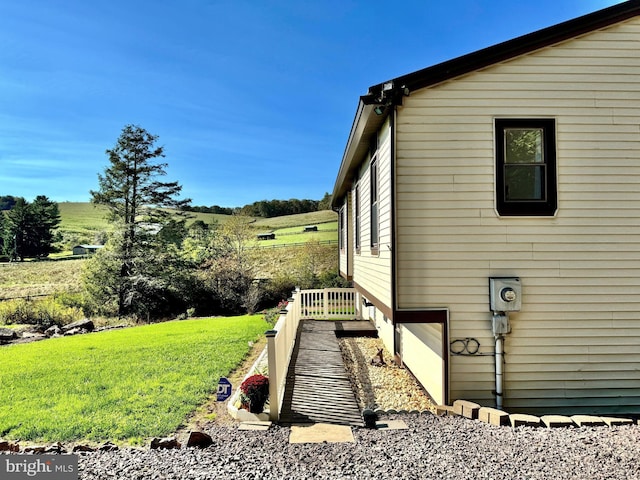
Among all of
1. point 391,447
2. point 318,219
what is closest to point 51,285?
point 318,219

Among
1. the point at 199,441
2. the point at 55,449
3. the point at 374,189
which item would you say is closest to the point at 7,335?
the point at 55,449

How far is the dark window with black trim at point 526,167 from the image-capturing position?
520cm

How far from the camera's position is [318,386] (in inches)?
239

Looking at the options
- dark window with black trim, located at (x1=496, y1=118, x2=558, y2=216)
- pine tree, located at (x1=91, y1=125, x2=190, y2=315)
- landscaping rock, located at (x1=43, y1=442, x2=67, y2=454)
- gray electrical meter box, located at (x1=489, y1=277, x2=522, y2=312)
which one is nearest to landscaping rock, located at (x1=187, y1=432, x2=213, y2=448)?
landscaping rock, located at (x1=43, y1=442, x2=67, y2=454)

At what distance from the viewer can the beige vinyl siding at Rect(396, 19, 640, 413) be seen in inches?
202

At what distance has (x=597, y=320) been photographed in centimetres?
520

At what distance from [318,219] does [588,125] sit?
39.9 m

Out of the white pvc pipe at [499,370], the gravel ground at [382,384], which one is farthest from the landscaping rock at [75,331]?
the white pvc pipe at [499,370]

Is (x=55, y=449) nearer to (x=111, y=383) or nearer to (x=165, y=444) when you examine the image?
(x=165, y=444)

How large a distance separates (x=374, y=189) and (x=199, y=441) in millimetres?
4726

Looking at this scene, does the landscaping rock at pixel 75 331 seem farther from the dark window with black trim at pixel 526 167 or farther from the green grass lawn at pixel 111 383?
the dark window with black trim at pixel 526 167

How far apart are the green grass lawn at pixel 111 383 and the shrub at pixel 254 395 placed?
40.4 inches

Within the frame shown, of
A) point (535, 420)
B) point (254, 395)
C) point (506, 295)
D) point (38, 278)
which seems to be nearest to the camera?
point (535, 420)

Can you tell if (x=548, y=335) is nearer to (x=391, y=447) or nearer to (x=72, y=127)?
(x=391, y=447)
